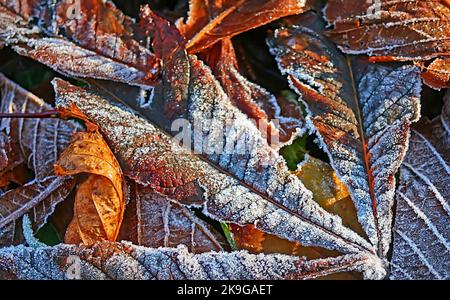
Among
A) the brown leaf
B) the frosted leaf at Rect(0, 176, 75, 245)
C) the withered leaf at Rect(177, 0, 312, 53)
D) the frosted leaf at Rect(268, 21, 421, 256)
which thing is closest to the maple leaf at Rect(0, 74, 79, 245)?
the frosted leaf at Rect(0, 176, 75, 245)

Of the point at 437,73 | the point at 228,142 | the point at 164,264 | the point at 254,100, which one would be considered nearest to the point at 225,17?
the point at 254,100

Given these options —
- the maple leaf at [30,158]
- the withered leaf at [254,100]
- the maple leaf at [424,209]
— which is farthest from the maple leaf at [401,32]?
the maple leaf at [30,158]

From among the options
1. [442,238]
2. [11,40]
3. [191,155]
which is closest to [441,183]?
[442,238]

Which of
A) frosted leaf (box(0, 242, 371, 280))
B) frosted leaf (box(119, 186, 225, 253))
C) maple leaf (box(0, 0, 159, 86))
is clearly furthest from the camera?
maple leaf (box(0, 0, 159, 86))

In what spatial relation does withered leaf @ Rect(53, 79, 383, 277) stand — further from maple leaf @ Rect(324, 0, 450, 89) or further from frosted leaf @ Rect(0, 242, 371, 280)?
maple leaf @ Rect(324, 0, 450, 89)

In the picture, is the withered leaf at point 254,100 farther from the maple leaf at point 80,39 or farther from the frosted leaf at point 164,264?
the frosted leaf at point 164,264

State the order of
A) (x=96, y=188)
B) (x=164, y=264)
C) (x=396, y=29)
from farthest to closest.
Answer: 1. (x=396, y=29)
2. (x=96, y=188)
3. (x=164, y=264)

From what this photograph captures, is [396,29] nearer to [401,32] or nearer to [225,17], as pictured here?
[401,32]
